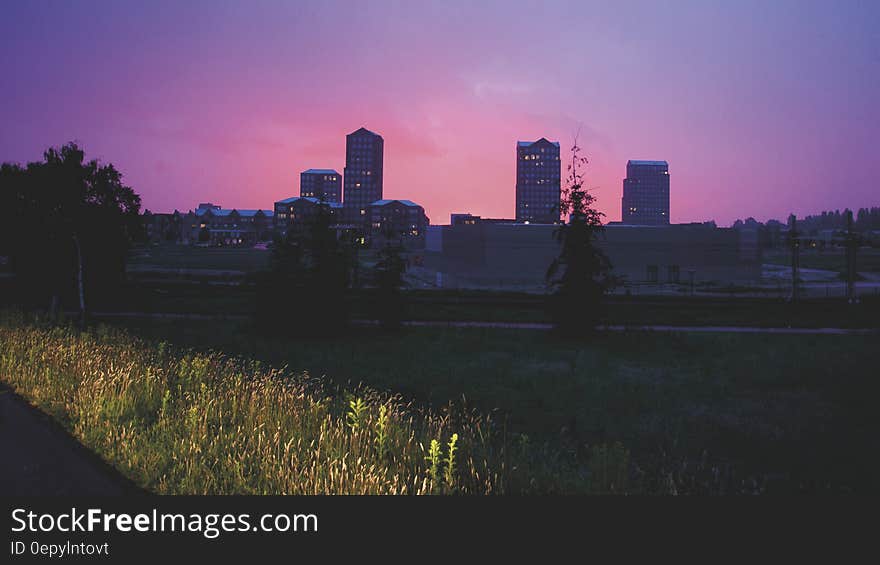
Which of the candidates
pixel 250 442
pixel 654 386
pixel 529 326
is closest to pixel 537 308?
pixel 529 326

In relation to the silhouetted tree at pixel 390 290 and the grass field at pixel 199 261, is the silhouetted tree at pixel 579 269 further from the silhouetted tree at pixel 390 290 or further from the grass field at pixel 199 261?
the grass field at pixel 199 261

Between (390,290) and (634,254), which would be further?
(634,254)

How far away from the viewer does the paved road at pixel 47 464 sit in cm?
582

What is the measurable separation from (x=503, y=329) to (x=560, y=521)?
22617mm

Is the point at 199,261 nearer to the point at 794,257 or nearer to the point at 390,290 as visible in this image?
the point at 390,290

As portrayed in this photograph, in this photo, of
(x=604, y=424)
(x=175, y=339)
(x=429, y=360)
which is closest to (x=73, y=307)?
(x=175, y=339)

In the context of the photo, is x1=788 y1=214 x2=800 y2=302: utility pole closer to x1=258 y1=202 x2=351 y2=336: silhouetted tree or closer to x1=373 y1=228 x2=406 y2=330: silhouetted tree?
x1=373 y1=228 x2=406 y2=330: silhouetted tree

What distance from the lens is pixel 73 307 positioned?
32969mm

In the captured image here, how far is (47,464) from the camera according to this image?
645cm

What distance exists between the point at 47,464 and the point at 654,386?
625 inches

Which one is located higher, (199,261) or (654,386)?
(199,261)

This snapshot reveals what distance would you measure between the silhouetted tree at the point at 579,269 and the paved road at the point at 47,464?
20.9m

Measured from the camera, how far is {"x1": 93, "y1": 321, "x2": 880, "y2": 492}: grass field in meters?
11.1

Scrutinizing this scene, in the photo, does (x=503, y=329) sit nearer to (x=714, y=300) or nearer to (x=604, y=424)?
(x=604, y=424)
